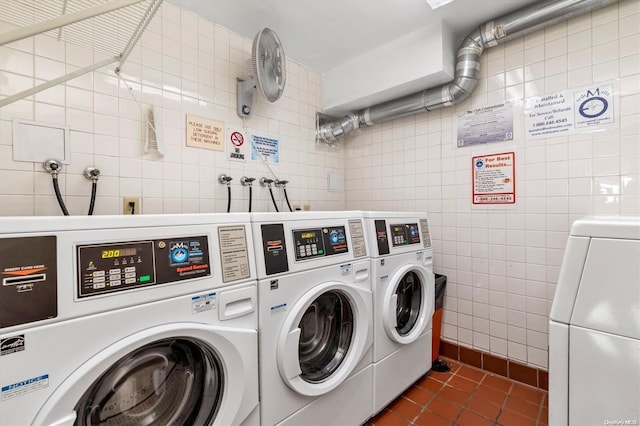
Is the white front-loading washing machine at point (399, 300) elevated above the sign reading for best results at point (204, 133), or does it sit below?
below

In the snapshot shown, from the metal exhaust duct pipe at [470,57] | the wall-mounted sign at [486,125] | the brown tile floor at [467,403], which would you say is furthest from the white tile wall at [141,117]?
the brown tile floor at [467,403]

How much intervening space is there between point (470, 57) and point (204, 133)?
185 centimetres

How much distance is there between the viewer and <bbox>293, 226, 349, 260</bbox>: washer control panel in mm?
1313

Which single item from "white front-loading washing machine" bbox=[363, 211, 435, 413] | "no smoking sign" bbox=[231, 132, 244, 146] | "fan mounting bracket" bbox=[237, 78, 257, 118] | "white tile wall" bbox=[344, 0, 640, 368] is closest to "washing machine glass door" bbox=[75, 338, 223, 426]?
"white front-loading washing machine" bbox=[363, 211, 435, 413]

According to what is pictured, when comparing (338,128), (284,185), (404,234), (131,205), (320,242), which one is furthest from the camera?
(338,128)

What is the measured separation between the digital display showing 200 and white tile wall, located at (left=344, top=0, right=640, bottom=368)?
212cm

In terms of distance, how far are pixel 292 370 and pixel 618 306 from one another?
1.04m

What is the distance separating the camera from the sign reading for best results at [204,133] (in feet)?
6.25

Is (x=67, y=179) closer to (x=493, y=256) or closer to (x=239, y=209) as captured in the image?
(x=239, y=209)

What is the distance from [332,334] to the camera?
1561 millimetres

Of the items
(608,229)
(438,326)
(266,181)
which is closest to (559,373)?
(608,229)

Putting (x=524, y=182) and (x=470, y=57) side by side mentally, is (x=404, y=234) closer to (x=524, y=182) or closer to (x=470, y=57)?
(x=524, y=182)

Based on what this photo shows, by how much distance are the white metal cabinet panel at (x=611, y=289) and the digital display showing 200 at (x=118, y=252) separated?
3.74 feet

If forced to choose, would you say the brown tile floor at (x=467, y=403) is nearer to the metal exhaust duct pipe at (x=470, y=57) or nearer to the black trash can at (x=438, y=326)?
the black trash can at (x=438, y=326)
